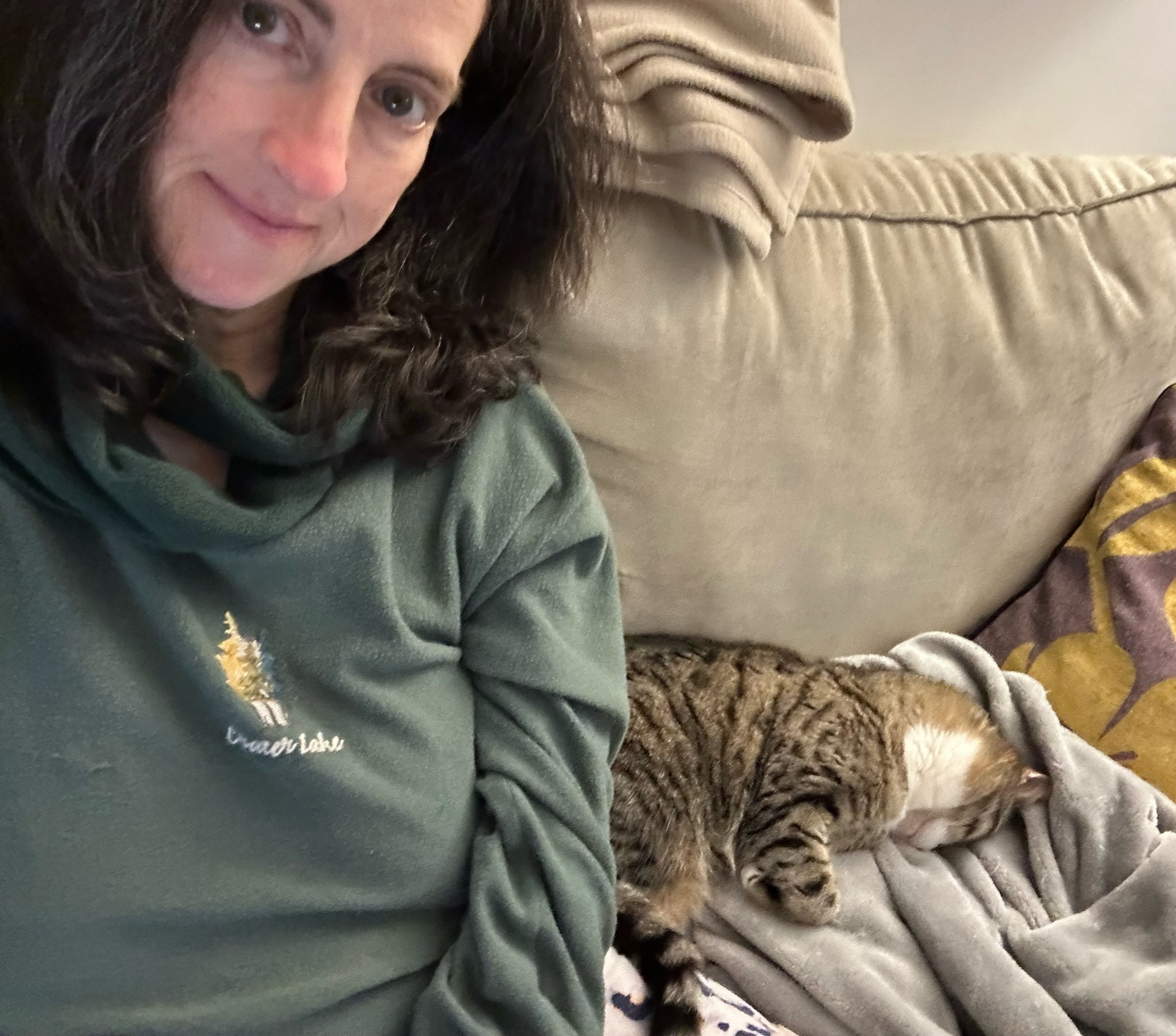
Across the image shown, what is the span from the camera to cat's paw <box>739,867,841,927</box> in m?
1.14

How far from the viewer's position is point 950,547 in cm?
134

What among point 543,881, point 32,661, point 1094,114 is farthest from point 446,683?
point 1094,114

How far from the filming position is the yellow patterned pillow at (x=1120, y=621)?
4.13 feet

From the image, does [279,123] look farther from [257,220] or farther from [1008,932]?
[1008,932]

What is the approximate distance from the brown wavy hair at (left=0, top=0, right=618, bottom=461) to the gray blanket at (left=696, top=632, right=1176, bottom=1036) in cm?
74

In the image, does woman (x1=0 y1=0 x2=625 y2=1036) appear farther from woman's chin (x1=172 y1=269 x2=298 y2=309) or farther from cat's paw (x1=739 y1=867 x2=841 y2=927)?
cat's paw (x1=739 y1=867 x2=841 y2=927)

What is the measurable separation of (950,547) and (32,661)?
3.70ft

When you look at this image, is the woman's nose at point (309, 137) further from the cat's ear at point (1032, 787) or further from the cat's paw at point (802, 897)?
the cat's ear at point (1032, 787)

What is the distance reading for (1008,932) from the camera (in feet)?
3.73

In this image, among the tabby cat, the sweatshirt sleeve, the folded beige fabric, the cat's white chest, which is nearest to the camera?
the sweatshirt sleeve

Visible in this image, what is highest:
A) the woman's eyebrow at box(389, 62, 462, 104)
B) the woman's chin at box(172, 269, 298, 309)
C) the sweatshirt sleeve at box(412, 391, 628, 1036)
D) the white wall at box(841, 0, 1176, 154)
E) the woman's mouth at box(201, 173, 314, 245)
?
the white wall at box(841, 0, 1176, 154)

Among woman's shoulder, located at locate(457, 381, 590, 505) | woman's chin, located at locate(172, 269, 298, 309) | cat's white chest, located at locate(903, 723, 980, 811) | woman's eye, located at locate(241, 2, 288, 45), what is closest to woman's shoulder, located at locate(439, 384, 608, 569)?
woman's shoulder, located at locate(457, 381, 590, 505)

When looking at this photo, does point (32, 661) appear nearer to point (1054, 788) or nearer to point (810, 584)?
point (810, 584)

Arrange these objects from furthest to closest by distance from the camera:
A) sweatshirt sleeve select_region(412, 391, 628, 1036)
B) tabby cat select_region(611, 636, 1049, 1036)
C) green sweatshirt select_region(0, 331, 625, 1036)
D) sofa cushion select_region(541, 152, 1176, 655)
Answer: tabby cat select_region(611, 636, 1049, 1036)
sofa cushion select_region(541, 152, 1176, 655)
sweatshirt sleeve select_region(412, 391, 628, 1036)
green sweatshirt select_region(0, 331, 625, 1036)
